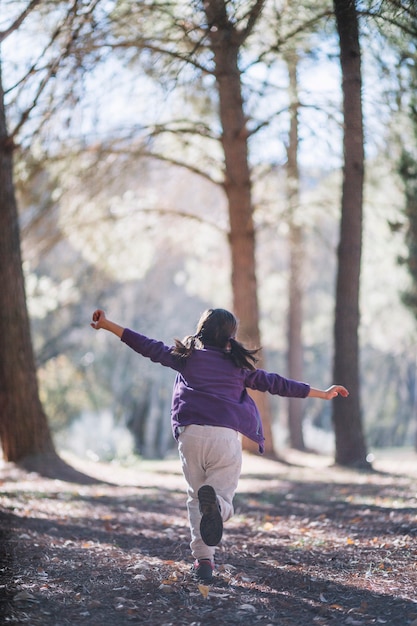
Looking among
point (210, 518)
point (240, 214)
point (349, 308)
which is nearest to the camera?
point (210, 518)

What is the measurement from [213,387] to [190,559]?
1375 millimetres

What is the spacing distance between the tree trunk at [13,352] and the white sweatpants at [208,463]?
17.9 ft

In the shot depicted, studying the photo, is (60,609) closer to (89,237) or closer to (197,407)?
(197,407)

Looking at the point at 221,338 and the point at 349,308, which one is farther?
the point at 349,308

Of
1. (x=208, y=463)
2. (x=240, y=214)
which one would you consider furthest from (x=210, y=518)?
(x=240, y=214)

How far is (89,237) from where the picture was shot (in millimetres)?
14344

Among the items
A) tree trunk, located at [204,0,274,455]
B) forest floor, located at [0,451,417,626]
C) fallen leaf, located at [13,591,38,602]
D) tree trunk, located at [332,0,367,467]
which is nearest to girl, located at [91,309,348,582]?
forest floor, located at [0,451,417,626]

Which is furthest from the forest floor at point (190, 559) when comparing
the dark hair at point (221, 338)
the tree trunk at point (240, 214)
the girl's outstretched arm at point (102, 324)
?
the tree trunk at point (240, 214)

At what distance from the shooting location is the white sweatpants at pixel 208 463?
15.1 feet

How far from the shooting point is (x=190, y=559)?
5254mm

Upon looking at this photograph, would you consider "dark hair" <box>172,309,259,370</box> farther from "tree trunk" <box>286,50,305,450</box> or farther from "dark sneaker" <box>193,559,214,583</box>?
"tree trunk" <box>286,50,305,450</box>

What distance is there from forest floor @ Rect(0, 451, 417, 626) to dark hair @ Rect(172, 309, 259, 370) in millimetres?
1370

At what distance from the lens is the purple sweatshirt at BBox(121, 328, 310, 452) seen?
15.3 ft

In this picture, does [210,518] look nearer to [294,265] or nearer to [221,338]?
[221,338]
